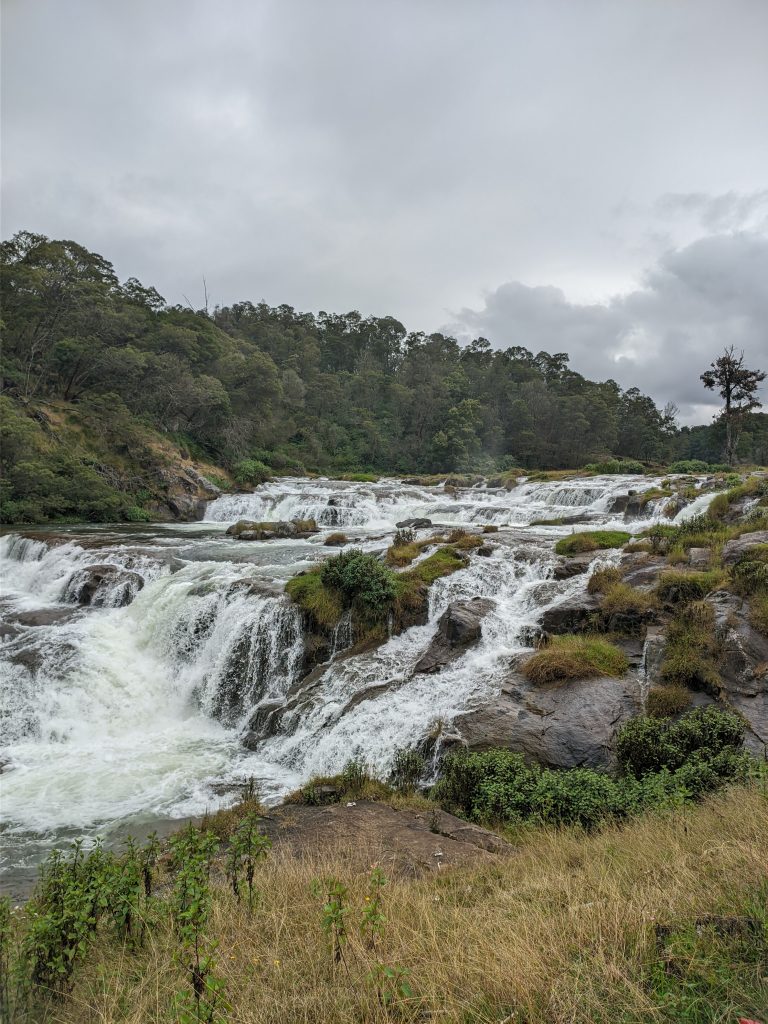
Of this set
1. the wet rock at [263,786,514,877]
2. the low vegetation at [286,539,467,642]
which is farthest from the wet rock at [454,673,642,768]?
the low vegetation at [286,539,467,642]

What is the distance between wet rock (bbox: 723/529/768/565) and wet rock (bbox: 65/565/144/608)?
1413 centimetres

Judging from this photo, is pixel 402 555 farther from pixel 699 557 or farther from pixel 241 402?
pixel 241 402

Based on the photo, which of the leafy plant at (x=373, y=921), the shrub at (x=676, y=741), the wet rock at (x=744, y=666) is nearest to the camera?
the leafy plant at (x=373, y=921)

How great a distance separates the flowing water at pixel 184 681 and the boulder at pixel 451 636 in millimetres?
199

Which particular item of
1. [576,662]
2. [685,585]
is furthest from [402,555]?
[685,585]

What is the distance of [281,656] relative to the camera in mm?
11352

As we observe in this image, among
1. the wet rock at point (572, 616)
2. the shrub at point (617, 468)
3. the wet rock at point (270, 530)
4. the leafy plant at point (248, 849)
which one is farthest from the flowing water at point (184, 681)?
the shrub at point (617, 468)

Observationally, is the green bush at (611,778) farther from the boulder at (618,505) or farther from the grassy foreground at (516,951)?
the boulder at (618,505)

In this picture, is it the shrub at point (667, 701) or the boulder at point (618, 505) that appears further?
the boulder at point (618, 505)

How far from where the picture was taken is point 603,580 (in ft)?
35.6

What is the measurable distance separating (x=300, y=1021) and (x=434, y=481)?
3583 centimetres

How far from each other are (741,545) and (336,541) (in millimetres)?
12173

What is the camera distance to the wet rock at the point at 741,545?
10.6 metres

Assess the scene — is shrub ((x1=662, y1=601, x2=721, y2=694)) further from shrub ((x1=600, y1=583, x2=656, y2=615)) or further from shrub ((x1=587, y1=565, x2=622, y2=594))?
shrub ((x1=587, y1=565, x2=622, y2=594))
